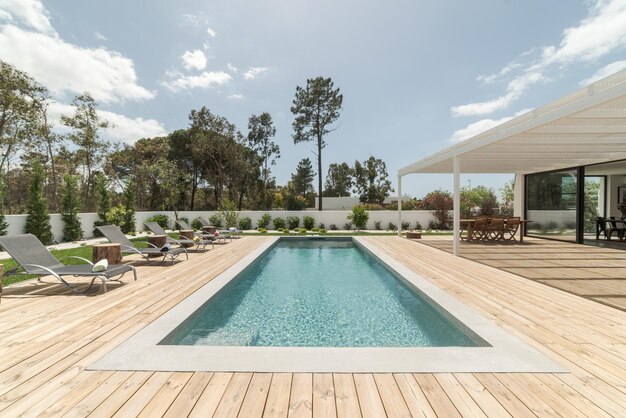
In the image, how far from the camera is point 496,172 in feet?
44.4

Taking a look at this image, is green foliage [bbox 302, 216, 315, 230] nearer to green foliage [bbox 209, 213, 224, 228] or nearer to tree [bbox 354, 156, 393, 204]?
green foliage [bbox 209, 213, 224, 228]

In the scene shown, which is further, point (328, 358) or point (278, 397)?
point (328, 358)

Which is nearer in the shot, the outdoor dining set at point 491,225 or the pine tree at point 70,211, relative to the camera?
the outdoor dining set at point 491,225

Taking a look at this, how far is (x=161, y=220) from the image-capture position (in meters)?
18.4

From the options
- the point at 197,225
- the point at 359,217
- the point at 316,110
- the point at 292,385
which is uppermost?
the point at 316,110

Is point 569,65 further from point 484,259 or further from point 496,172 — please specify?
point 484,259

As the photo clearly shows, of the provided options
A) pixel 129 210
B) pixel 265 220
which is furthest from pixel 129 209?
pixel 265 220

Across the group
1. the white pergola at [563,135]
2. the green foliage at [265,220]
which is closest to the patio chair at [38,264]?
the white pergola at [563,135]

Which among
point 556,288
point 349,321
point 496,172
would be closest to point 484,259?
point 556,288

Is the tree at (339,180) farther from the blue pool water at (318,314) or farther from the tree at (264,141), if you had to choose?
the blue pool water at (318,314)

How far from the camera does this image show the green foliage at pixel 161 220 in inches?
723

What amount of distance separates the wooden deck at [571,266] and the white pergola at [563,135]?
4.61 feet

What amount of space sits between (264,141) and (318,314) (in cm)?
2681

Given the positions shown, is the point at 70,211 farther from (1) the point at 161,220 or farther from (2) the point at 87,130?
(2) the point at 87,130
